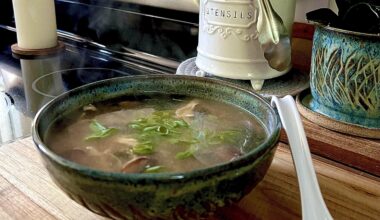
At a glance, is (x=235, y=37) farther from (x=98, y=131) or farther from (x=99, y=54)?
(x=99, y=54)

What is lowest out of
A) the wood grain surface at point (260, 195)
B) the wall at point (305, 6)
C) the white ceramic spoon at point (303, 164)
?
the wood grain surface at point (260, 195)

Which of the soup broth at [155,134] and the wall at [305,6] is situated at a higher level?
the wall at [305,6]

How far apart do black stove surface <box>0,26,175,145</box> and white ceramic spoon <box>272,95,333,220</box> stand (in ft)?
1.57

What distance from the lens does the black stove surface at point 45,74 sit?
831 mm

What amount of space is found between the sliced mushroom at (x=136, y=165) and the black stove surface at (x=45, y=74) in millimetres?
383

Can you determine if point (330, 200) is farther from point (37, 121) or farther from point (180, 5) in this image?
point (180, 5)

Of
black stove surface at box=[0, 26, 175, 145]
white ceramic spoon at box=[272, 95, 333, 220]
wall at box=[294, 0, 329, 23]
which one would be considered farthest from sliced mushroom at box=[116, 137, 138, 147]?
wall at box=[294, 0, 329, 23]

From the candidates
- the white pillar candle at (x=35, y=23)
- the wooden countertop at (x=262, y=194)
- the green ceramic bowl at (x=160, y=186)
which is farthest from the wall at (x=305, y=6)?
the white pillar candle at (x=35, y=23)

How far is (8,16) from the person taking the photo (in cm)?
162

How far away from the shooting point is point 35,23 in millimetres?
1168

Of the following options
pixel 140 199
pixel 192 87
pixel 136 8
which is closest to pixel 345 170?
pixel 192 87

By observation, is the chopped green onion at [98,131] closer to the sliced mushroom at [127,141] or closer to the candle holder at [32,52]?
the sliced mushroom at [127,141]

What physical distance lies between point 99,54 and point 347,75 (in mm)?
793

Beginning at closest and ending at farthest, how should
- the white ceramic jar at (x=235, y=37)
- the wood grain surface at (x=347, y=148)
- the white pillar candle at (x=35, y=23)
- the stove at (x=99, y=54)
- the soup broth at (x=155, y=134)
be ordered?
the soup broth at (x=155, y=134), the wood grain surface at (x=347, y=148), the white ceramic jar at (x=235, y=37), the stove at (x=99, y=54), the white pillar candle at (x=35, y=23)
